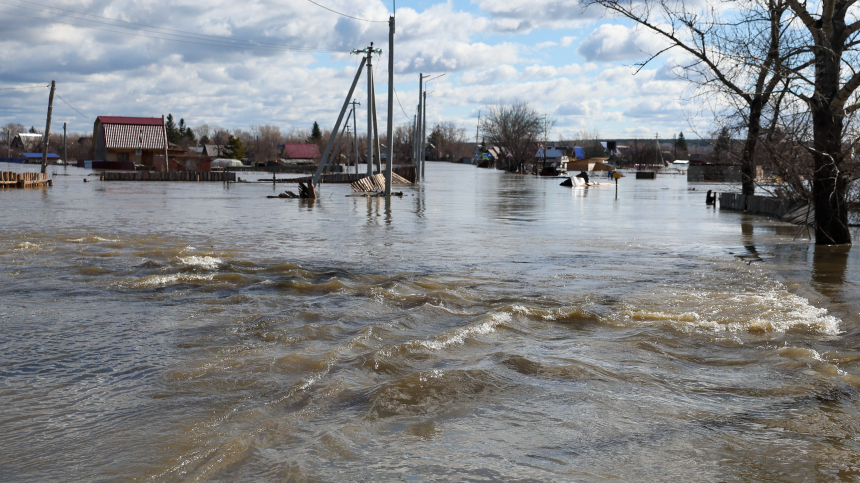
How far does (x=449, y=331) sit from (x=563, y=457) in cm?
360

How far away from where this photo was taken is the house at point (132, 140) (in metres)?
89.3

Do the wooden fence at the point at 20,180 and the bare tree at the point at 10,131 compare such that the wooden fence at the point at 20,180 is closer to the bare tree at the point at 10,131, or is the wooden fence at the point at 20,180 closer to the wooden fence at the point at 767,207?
the wooden fence at the point at 767,207

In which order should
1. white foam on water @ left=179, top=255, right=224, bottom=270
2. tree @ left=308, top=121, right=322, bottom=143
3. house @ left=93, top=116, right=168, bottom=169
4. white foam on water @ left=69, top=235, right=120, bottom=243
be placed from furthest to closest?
tree @ left=308, top=121, right=322, bottom=143 < house @ left=93, top=116, right=168, bottom=169 < white foam on water @ left=69, top=235, right=120, bottom=243 < white foam on water @ left=179, top=255, right=224, bottom=270

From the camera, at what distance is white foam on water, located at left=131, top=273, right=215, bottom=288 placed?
36.4ft

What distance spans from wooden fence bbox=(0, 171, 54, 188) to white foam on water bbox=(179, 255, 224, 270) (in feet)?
115

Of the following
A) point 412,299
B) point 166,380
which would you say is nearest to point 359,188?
point 412,299

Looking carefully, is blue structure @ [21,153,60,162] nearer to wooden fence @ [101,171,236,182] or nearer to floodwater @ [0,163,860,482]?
wooden fence @ [101,171,236,182]

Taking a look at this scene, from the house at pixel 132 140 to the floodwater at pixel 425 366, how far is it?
79162 millimetres

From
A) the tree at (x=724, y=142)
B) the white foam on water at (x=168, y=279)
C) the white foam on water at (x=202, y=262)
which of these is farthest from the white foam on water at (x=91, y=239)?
the tree at (x=724, y=142)

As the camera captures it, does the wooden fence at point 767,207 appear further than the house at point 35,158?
No

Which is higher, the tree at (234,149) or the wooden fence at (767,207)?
the tree at (234,149)

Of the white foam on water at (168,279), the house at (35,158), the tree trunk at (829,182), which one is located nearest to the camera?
the white foam on water at (168,279)

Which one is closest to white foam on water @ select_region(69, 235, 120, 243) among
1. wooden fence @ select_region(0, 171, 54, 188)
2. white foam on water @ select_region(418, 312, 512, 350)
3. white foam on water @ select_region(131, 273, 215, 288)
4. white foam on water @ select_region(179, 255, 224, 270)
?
white foam on water @ select_region(179, 255, 224, 270)

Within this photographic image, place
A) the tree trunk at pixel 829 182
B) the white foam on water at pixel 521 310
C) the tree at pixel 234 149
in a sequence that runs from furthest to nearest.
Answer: the tree at pixel 234 149, the tree trunk at pixel 829 182, the white foam on water at pixel 521 310
